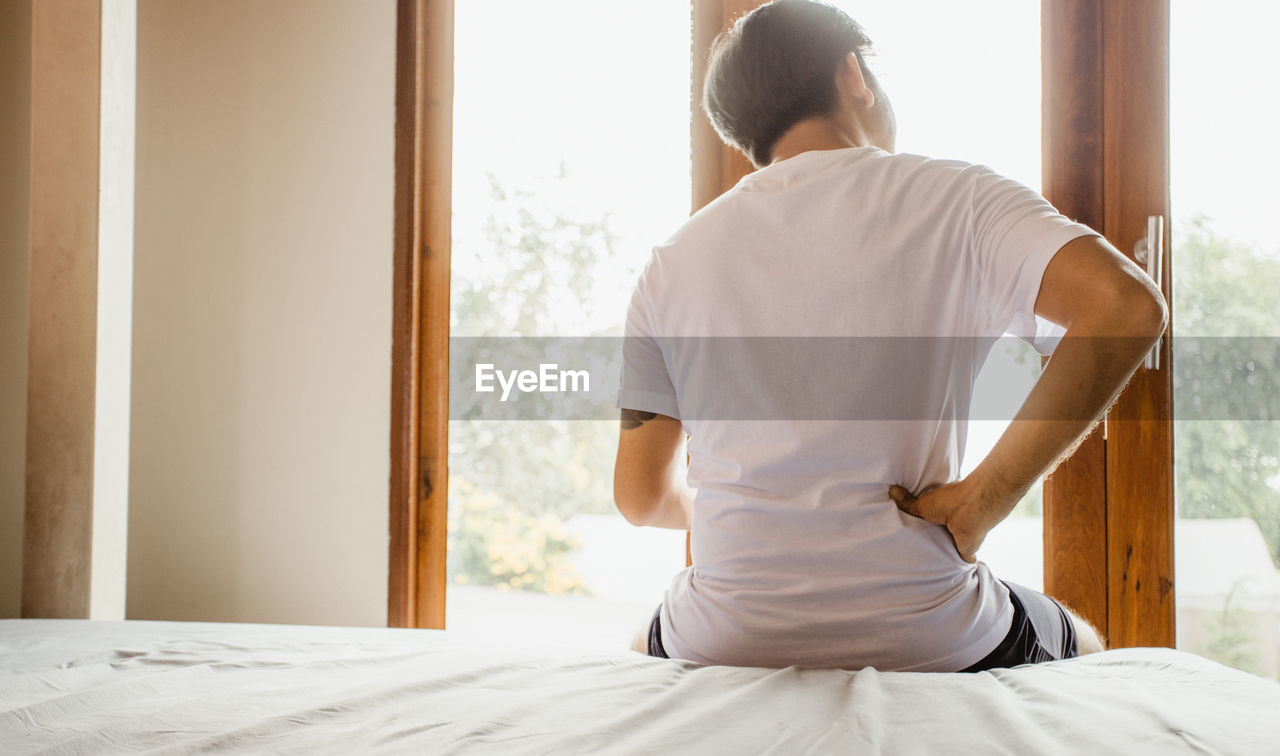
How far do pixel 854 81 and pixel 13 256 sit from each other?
73.7 inches

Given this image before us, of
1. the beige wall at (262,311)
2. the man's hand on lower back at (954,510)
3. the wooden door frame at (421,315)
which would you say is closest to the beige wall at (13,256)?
the beige wall at (262,311)

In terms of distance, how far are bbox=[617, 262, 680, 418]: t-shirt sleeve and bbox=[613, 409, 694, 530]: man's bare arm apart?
0.02m

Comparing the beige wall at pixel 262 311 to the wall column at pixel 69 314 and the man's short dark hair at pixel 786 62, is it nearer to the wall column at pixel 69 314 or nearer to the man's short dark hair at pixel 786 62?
the wall column at pixel 69 314

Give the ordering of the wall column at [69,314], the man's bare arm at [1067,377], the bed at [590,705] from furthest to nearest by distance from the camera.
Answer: the wall column at [69,314]
the man's bare arm at [1067,377]
the bed at [590,705]

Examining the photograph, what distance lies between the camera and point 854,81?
1062 millimetres

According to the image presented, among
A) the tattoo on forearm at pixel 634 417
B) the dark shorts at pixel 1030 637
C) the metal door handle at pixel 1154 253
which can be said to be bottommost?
the dark shorts at pixel 1030 637

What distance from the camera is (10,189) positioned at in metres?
1.78

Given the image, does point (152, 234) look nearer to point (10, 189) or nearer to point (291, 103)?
point (10, 189)

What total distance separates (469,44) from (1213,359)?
71.2 inches

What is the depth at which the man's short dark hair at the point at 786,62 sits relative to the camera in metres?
1.04

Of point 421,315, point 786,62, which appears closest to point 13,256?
point 421,315

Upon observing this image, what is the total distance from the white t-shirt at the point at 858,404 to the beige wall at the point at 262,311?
1.22m

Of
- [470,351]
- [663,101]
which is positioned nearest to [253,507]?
[470,351]

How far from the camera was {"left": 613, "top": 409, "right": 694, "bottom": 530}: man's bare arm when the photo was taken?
1073 mm
